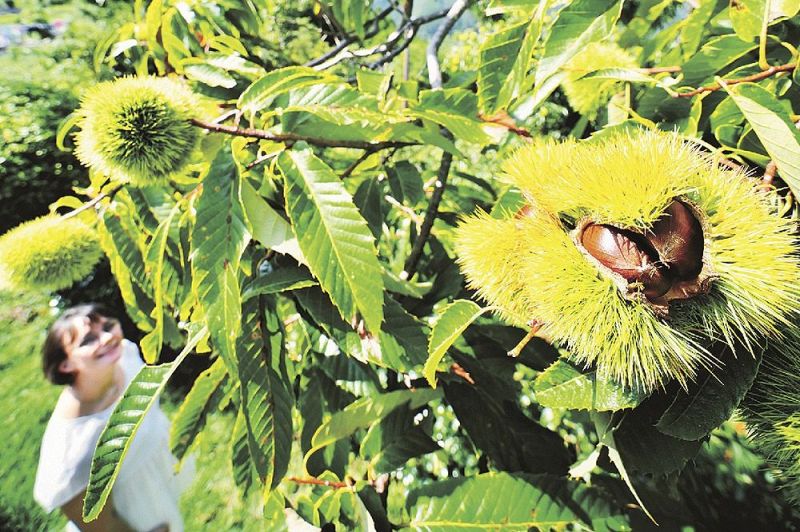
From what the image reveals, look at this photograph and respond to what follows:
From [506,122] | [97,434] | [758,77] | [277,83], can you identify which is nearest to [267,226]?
[277,83]

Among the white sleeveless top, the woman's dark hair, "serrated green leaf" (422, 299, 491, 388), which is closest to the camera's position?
"serrated green leaf" (422, 299, 491, 388)

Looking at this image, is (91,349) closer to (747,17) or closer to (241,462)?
(241,462)

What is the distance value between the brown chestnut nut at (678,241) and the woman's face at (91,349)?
2.70m

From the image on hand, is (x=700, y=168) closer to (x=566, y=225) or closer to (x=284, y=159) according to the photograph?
(x=566, y=225)

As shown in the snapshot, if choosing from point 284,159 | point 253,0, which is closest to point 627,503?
point 284,159

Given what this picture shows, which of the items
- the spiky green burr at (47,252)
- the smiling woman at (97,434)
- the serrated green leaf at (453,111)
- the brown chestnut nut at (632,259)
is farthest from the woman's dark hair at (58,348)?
the brown chestnut nut at (632,259)

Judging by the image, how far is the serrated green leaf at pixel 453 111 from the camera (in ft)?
2.30

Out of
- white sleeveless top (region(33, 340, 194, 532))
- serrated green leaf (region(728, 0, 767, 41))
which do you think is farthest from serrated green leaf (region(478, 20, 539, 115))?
white sleeveless top (region(33, 340, 194, 532))

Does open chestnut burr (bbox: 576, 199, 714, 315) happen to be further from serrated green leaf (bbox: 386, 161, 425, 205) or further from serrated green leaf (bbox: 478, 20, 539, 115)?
serrated green leaf (bbox: 386, 161, 425, 205)

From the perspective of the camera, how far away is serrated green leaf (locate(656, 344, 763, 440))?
45cm

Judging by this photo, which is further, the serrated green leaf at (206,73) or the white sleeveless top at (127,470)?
the white sleeveless top at (127,470)

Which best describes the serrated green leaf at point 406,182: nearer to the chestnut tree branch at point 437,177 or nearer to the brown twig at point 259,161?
the chestnut tree branch at point 437,177

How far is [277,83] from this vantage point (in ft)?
2.21

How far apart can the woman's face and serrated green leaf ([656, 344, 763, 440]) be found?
8.68 ft
